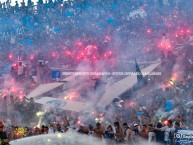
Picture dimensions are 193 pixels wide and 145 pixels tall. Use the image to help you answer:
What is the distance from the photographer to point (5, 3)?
128ft

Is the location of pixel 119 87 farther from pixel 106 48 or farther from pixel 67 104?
pixel 106 48

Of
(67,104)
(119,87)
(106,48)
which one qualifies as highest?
(106,48)

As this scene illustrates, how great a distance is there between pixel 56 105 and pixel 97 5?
50.8ft

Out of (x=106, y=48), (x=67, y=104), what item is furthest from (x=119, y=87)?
(x=106, y=48)

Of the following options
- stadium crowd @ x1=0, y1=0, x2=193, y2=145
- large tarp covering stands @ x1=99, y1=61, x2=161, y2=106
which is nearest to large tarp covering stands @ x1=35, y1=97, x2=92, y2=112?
stadium crowd @ x1=0, y1=0, x2=193, y2=145

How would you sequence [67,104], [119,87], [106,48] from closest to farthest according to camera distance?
[67,104], [119,87], [106,48]

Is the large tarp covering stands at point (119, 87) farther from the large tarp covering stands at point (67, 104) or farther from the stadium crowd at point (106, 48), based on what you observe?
the large tarp covering stands at point (67, 104)

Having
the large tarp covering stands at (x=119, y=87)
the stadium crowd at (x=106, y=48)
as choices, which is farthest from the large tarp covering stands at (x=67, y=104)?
the large tarp covering stands at (x=119, y=87)

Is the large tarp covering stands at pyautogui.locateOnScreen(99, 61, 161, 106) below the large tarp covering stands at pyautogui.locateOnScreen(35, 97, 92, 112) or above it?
above

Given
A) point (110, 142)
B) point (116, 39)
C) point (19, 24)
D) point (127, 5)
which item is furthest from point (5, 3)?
point (110, 142)

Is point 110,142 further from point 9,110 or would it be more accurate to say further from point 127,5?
point 127,5

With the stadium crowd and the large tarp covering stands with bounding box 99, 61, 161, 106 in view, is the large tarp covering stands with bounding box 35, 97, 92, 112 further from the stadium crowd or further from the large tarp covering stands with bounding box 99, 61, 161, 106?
the large tarp covering stands with bounding box 99, 61, 161, 106

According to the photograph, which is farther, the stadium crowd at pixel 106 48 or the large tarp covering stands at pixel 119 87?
the large tarp covering stands at pixel 119 87

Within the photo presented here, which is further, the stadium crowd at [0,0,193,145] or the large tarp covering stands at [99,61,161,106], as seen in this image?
the large tarp covering stands at [99,61,161,106]
